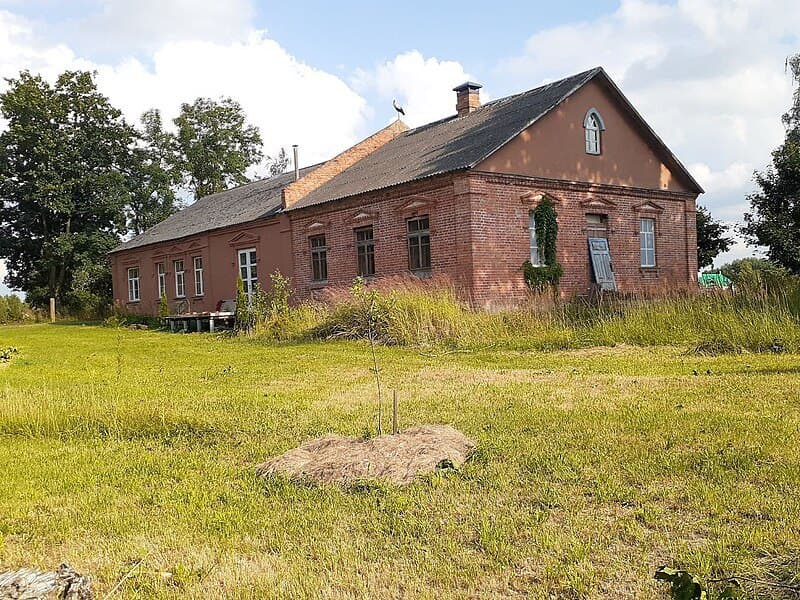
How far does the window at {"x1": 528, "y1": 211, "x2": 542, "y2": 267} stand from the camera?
2047 cm

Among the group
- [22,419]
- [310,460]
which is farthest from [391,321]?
[310,460]

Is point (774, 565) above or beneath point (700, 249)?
beneath

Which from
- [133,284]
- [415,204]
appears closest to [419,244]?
[415,204]

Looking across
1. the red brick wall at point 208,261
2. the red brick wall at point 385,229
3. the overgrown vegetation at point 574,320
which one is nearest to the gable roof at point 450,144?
the red brick wall at point 385,229

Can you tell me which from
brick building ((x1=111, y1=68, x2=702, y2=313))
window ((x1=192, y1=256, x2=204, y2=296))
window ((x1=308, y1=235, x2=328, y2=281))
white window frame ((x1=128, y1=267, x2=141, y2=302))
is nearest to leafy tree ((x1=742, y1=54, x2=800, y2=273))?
brick building ((x1=111, y1=68, x2=702, y2=313))

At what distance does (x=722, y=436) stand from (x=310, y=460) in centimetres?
308

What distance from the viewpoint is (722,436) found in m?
5.75

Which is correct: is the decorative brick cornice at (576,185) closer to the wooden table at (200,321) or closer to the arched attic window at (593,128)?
the arched attic window at (593,128)

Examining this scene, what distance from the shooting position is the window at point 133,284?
35.0 m

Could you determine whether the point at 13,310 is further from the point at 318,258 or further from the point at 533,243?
the point at 533,243

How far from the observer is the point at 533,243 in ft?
67.6

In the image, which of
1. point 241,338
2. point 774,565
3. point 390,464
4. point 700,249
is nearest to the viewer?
point 774,565

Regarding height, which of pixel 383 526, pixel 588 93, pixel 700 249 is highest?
pixel 588 93

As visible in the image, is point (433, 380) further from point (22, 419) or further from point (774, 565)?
point (774, 565)
